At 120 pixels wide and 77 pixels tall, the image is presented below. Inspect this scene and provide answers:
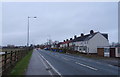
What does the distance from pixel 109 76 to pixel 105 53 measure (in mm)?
32699

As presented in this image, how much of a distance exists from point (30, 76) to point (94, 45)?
176 ft

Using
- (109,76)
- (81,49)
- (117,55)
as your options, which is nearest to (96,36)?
(81,49)

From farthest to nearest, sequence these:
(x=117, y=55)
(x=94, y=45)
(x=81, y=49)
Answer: (x=81, y=49)
(x=94, y=45)
(x=117, y=55)

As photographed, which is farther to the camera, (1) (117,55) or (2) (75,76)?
(1) (117,55)

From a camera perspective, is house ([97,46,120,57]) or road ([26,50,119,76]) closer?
road ([26,50,119,76])

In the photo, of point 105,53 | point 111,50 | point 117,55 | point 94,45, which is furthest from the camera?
point 94,45

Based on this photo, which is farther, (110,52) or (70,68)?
(110,52)

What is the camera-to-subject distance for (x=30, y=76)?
36.1 ft

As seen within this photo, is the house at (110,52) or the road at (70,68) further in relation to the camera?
the house at (110,52)

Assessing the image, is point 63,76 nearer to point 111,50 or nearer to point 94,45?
point 111,50

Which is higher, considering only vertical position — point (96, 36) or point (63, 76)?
point (96, 36)

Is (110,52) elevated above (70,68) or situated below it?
above

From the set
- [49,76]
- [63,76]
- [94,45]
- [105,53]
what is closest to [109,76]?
[63,76]

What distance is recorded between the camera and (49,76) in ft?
36.7
